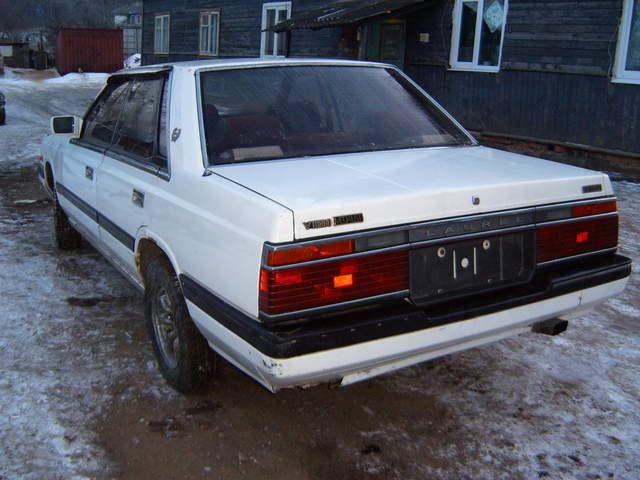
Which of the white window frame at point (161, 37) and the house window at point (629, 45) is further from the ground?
the white window frame at point (161, 37)

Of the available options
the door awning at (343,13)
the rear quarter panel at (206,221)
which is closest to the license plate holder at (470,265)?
the rear quarter panel at (206,221)

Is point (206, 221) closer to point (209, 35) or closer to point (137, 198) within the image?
point (137, 198)

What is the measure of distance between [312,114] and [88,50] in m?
36.3

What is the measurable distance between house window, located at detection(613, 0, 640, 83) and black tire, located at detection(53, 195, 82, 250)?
8305 mm

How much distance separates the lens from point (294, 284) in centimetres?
239

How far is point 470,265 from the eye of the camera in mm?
2711

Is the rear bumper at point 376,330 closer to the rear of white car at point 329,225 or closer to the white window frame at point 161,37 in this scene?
the rear of white car at point 329,225

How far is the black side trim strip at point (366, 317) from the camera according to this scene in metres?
2.39

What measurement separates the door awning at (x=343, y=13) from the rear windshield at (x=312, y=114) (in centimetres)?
981

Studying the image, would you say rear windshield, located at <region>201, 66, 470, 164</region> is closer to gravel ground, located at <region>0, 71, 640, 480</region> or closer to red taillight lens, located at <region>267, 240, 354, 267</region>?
red taillight lens, located at <region>267, 240, 354, 267</region>

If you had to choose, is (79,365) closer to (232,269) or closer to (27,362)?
(27,362)

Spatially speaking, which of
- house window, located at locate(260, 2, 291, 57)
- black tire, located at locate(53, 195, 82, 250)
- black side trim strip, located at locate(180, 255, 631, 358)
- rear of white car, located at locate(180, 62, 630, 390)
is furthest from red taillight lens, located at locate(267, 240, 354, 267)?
house window, located at locate(260, 2, 291, 57)

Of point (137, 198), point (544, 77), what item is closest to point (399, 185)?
point (137, 198)

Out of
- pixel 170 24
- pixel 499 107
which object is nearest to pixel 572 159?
pixel 499 107
